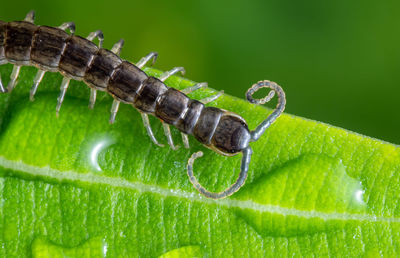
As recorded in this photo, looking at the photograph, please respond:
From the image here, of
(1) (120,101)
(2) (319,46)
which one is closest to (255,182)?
(1) (120,101)

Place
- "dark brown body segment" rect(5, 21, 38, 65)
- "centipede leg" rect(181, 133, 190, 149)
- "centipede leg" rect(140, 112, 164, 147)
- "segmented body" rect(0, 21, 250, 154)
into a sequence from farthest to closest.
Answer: "dark brown body segment" rect(5, 21, 38, 65), "segmented body" rect(0, 21, 250, 154), "centipede leg" rect(181, 133, 190, 149), "centipede leg" rect(140, 112, 164, 147)

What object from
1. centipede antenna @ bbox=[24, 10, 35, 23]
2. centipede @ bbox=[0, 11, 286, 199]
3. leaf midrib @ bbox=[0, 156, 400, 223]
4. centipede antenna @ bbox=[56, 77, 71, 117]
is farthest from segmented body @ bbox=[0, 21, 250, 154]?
leaf midrib @ bbox=[0, 156, 400, 223]

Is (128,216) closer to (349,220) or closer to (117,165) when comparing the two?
(117,165)

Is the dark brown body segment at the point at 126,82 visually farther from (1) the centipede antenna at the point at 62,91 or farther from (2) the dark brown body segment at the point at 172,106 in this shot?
(1) the centipede antenna at the point at 62,91

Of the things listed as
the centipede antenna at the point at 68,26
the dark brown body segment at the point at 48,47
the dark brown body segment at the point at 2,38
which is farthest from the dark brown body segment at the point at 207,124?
the dark brown body segment at the point at 2,38

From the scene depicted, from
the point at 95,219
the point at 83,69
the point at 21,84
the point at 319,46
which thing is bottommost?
the point at 95,219

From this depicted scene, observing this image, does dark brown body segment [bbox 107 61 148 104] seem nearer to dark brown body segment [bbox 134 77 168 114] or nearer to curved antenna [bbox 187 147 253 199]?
dark brown body segment [bbox 134 77 168 114]
